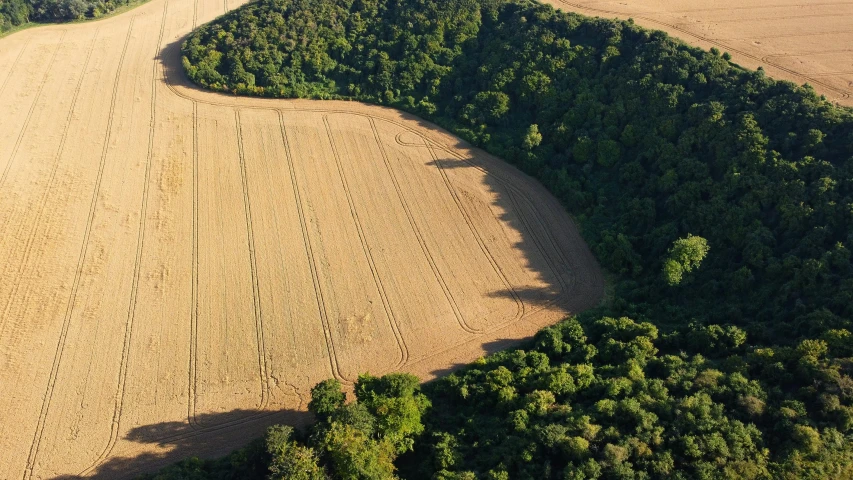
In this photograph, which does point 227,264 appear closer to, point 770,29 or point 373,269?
point 373,269

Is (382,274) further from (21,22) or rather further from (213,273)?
(21,22)

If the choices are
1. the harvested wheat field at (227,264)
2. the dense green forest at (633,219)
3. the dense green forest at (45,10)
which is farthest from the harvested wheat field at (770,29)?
the dense green forest at (45,10)

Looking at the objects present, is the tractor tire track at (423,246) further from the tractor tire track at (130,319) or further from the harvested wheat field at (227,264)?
the tractor tire track at (130,319)

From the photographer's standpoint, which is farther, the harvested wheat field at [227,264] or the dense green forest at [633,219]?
the harvested wheat field at [227,264]

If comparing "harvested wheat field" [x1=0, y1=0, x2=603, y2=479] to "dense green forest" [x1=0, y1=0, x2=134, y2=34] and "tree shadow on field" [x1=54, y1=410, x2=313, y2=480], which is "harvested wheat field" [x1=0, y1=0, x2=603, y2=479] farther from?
"dense green forest" [x1=0, y1=0, x2=134, y2=34]

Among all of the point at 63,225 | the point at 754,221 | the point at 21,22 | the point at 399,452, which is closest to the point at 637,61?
the point at 754,221

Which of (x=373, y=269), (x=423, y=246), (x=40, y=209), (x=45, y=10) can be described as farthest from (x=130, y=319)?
(x=45, y=10)

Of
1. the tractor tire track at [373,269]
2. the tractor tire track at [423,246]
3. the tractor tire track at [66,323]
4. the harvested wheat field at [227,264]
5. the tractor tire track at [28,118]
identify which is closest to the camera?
the tractor tire track at [66,323]
